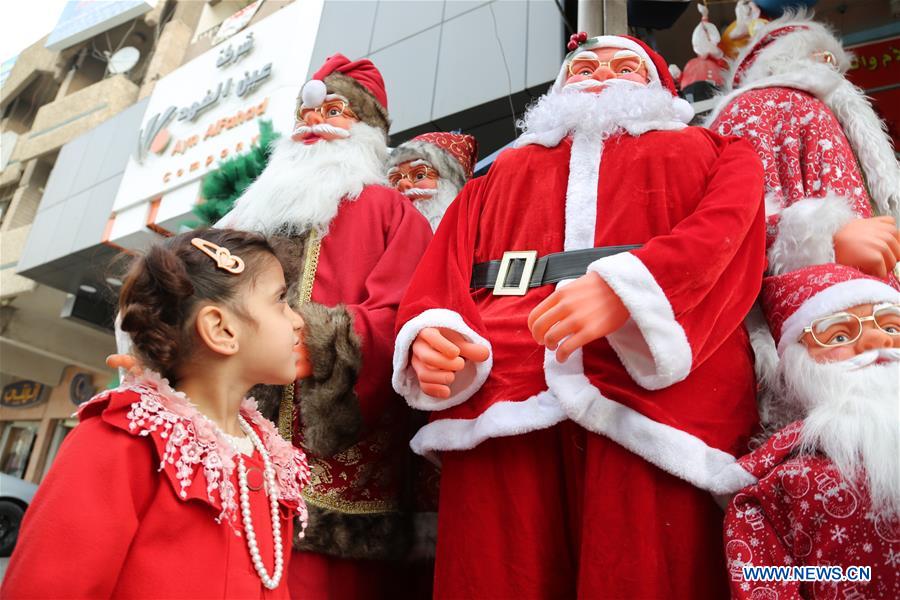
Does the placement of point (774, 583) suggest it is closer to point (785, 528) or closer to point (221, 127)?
point (785, 528)

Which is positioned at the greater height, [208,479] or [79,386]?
[79,386]

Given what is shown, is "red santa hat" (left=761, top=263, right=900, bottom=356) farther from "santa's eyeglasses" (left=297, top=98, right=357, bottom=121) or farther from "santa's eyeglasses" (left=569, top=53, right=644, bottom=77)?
"santa's eyeglasses" (left=297, top=98, right=357, bottom=121)

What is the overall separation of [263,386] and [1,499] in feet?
15.5

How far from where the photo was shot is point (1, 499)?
5.30m

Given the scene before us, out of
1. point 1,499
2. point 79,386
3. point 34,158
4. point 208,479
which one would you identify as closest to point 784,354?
point 208,479

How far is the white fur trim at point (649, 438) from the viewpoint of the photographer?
126 cm

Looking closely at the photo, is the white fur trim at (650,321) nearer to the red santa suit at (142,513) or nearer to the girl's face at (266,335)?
the girl's face at (266,335)

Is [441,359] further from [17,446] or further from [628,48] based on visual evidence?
[17,446]

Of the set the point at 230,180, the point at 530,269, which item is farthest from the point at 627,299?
the point at 230,180

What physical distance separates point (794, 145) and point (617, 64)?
61cm

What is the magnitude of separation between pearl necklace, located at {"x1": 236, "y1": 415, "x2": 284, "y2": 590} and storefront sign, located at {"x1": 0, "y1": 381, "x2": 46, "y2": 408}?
12.1 meters

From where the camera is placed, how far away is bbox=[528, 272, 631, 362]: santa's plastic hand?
124 centimetres

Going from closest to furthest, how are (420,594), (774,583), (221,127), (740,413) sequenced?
(774,583)
(740,413)
(420,594)
(221,127)

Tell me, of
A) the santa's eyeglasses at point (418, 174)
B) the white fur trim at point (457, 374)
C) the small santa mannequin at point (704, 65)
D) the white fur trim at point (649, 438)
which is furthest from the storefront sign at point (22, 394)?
the white fur trim at point (649, 438)
